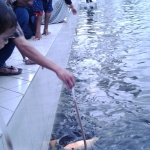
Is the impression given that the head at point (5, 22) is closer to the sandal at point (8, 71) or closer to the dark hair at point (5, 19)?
the dark hair at point (5, 19)

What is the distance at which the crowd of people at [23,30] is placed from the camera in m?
1.53

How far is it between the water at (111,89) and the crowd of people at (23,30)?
86 cm

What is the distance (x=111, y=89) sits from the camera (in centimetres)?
453

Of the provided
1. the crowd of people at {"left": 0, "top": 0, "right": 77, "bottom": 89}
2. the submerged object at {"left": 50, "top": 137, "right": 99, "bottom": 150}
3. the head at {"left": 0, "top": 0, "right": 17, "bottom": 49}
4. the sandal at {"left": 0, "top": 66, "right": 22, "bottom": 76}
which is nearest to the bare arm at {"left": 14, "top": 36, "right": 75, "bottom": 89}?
the crowd of people at {"left": 0, "top": 0, "right": 77, "bottom": 89}

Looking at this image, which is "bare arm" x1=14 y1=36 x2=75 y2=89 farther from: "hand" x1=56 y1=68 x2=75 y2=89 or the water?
the water

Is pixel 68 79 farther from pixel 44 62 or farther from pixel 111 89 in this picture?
pixel 111 89

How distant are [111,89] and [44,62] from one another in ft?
8.74

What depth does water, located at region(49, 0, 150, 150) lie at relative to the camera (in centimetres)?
335

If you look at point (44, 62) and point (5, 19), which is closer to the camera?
point (5, 19)

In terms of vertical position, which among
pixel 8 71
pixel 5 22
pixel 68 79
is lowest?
pixel 8 71

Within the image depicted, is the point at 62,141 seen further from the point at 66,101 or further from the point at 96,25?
the point at 96,25

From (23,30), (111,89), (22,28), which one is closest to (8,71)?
(22,28)

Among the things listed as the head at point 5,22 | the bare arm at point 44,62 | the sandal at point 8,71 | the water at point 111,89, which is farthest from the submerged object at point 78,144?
the head at point 5,22

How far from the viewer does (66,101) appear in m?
4.27
